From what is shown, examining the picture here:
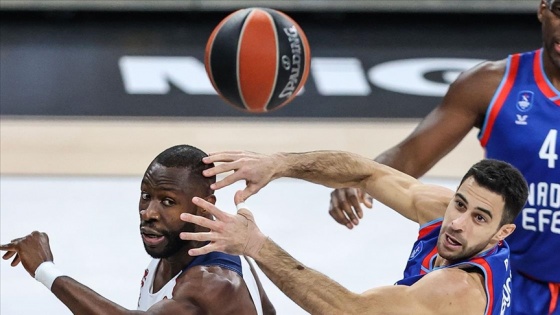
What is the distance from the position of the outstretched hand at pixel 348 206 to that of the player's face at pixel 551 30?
96 centimetres

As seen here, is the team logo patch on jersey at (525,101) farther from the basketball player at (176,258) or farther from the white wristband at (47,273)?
the white wristband at (47,273)

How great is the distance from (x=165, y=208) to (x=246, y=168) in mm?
370

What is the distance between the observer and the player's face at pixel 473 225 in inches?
145

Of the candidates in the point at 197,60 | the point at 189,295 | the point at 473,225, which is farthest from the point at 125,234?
the point at 197,60

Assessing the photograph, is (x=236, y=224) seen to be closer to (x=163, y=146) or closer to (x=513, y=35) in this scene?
(x=163, y=146)

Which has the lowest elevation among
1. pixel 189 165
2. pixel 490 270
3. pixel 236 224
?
pixel 490 270

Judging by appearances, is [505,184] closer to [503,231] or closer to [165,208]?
[503,231]

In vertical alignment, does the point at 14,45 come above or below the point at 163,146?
above

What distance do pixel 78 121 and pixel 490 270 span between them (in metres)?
5.38

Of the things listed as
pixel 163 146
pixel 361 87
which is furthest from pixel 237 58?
pixel 361 87

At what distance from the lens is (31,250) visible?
3838 millimetres

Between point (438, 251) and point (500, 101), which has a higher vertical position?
point (500, 101)

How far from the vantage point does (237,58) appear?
5137mm

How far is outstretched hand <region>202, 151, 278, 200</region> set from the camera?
3.71 m
